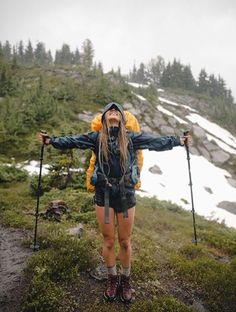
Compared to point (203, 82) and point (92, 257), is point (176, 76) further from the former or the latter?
point (92, 257)

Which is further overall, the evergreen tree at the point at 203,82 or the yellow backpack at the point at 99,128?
the evergreen tree at the point at 203,82

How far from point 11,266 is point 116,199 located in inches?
128

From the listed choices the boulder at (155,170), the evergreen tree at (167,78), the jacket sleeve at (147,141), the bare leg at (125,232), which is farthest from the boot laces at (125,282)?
the evergreen tree at (167,78)

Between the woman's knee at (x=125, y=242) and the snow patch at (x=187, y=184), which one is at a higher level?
the woman's knee at (x=125, y=242)

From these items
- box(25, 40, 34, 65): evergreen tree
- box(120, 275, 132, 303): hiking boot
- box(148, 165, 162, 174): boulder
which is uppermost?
box(25, 40, 34, 65): evergreen tree

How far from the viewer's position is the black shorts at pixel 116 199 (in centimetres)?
502

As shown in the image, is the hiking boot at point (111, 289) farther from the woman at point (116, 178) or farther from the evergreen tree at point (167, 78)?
the evergreen tree at point (167, 78)

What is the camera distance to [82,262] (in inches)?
252

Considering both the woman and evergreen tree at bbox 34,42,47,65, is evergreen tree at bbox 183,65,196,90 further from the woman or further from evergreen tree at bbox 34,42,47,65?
the woman

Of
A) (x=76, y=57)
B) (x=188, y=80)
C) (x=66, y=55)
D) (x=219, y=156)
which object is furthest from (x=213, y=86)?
(x=219, y=156)

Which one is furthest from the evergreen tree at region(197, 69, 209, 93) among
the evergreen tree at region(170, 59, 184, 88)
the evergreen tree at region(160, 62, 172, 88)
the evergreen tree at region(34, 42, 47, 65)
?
the evergreen tree at region(34, 42, 47, 65)

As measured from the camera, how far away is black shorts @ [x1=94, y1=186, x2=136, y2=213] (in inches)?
197

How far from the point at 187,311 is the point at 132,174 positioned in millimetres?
2747

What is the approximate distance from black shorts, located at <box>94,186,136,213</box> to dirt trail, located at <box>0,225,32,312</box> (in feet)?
7.73
